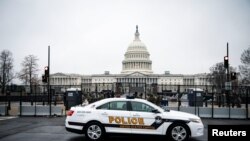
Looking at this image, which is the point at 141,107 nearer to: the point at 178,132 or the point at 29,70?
the point at 178,132

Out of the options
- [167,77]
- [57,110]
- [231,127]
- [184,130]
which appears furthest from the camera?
[167,77]

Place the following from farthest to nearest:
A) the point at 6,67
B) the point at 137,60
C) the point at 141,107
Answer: the point at 137,60 → the point at 6,67 → the point at 141,107

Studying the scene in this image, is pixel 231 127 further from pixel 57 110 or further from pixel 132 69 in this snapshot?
pixel 132 69

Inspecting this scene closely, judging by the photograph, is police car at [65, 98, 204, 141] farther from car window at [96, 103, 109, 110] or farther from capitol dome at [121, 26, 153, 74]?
capitol dome at [121, 26, 153, 74]

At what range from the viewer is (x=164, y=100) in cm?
2412

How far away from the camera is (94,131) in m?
10.6

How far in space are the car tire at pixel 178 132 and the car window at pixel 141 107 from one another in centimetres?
106

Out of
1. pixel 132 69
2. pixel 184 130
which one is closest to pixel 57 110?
pixel 184 130

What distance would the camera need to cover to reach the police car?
10586 mm

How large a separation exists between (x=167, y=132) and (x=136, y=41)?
469 feet

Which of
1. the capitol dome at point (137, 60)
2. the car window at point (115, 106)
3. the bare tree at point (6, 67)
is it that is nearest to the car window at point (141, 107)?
the car window at point (115, 106)

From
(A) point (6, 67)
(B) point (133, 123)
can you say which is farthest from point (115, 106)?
(A) point (6, 67)

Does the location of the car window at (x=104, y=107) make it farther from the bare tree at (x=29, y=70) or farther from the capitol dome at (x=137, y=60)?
the capitol dome at (x=137, y=60)

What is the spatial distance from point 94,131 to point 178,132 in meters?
3.16
